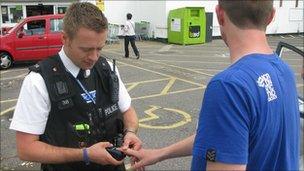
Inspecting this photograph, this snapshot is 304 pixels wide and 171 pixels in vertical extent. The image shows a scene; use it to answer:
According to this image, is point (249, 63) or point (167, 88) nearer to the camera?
point (249, 63)

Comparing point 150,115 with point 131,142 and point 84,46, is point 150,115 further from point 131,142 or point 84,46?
point 84,46

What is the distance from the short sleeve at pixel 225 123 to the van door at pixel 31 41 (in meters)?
12.9

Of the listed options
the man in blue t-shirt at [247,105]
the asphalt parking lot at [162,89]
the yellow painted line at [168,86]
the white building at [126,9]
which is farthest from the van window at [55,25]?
the man in blue t-shirt at [247,105]

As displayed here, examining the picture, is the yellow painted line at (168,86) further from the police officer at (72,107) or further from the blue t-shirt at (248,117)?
the blue t-shirt at (248,117)

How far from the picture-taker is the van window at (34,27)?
46.0 feet

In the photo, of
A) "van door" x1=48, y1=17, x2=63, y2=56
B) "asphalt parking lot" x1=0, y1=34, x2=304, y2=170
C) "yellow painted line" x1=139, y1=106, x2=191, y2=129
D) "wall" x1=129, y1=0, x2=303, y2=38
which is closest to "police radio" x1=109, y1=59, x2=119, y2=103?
"asphalt parking lot" x1=0, y1=34, x2=304, y2=170

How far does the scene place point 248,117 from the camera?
1540 millimetres

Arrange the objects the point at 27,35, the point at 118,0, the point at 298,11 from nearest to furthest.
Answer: the point at 27,35 → the point at 118,0 → the point at 298,11

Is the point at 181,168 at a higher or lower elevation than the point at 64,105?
lower

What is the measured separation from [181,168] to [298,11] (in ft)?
81.8

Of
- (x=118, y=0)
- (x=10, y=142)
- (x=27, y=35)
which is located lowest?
(x=10, y=142)

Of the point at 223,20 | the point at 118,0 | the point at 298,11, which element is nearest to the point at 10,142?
the point at 223,20

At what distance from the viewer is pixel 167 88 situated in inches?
415

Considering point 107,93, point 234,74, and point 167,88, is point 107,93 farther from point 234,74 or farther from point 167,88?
point 167,88
